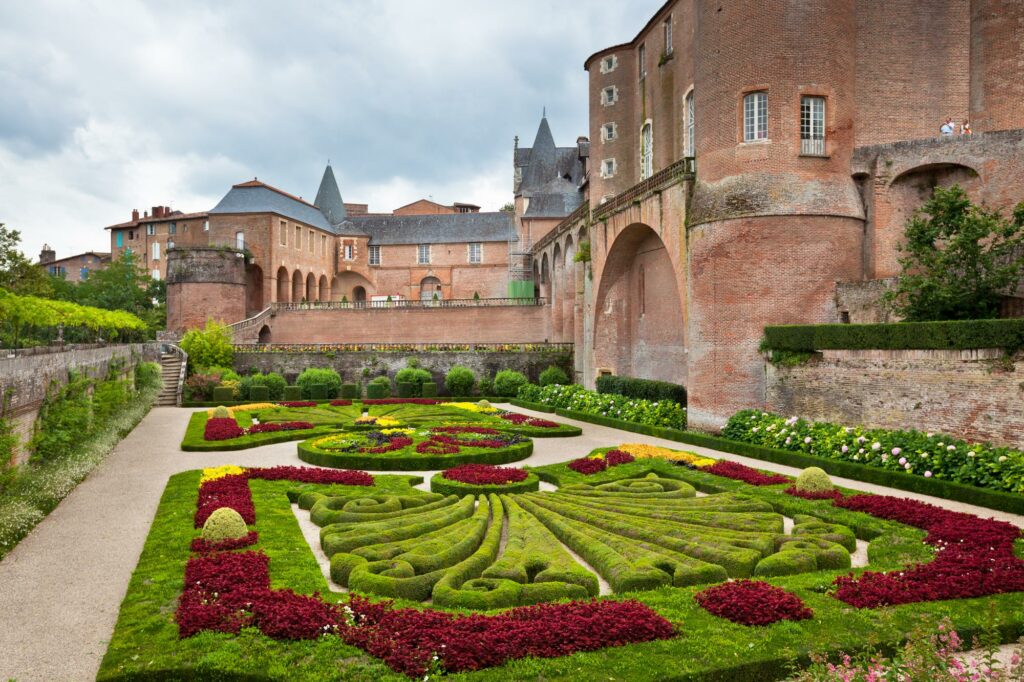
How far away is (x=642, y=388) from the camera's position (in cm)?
2472

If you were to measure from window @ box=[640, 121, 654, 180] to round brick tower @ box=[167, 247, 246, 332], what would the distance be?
25.7 metres

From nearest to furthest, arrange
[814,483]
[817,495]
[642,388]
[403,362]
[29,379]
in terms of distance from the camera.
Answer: [817,495]
[814,483]
[29,379]
[642,388]
[403,362]

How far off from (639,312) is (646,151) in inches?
243

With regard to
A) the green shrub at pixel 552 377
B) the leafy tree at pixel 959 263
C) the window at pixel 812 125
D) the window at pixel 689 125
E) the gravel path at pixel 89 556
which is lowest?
the gravel path at pixel 89 556

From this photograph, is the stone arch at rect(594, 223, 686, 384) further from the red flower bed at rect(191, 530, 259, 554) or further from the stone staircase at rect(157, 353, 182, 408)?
the red flower bed at rect(191, 530, 259, 554)

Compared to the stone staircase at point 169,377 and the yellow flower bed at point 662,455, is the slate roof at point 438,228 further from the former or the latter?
the yellow flower bed at point 662,455

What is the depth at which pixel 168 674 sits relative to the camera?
5.85 m

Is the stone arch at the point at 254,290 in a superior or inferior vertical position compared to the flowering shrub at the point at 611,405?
superior

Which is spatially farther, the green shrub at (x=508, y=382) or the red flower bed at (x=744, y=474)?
the green shrub at (x=508, y=382)

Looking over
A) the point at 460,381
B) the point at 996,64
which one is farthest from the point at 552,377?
the point at 996,64

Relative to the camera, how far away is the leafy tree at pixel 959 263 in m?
15.1

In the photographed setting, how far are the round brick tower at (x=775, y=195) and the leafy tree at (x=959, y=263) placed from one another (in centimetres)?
211

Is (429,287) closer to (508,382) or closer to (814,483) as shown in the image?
(508,382)

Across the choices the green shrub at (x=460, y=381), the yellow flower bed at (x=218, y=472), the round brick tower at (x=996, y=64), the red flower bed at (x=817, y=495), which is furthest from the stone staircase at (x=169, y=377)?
the round brick tower at (x=996, y=64)
